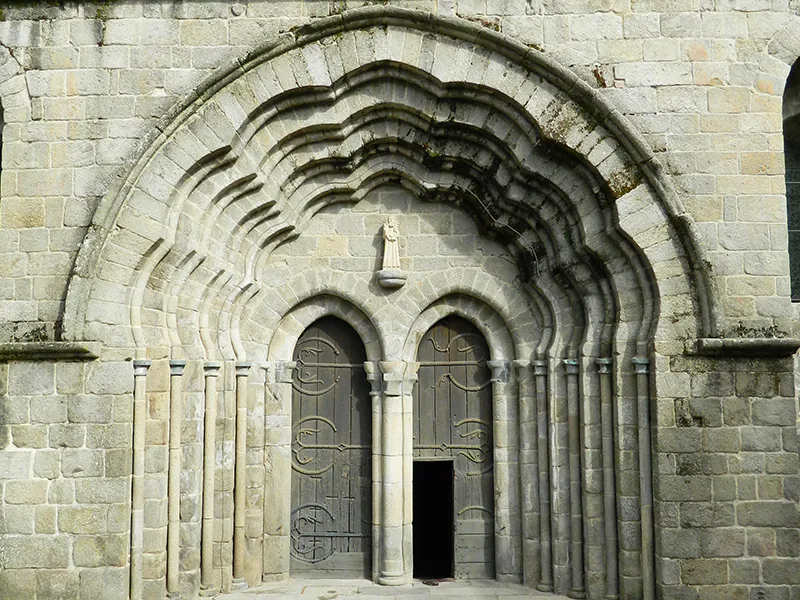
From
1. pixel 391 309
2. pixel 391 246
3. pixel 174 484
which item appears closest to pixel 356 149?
pixel 391 246

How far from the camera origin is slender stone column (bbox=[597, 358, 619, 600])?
6.02 meters

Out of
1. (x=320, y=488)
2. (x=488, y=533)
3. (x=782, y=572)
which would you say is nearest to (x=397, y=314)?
(x=320, y=488)

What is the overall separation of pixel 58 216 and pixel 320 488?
3.37 meters

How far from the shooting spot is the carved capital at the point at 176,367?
5965 mm

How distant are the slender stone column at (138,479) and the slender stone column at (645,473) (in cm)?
394

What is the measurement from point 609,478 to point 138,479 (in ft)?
12.6

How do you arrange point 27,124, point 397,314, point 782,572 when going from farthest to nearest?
1. point 397,314
2. point 27,124
3. point 782,572

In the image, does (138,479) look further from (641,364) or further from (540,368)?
(641,364)

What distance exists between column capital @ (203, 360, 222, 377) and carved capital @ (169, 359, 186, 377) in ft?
0.93

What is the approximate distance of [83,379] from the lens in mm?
5629

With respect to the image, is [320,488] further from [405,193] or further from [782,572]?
[782,572]

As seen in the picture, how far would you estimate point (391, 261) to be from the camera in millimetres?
6797

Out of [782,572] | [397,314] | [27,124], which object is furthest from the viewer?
[397,314]

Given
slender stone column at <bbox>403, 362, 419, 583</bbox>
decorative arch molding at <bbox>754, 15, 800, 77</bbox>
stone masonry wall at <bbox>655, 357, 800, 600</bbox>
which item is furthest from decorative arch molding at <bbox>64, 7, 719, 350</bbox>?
slender stone column at <bbox>403, 362, 419, 583</bbox>
